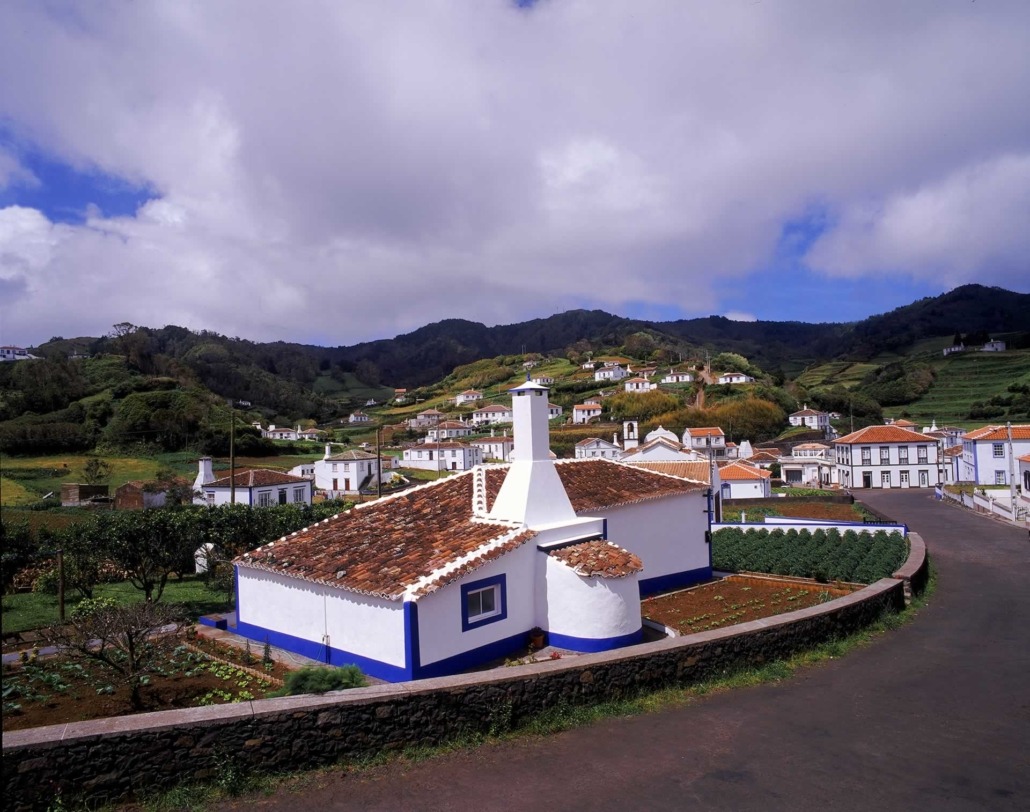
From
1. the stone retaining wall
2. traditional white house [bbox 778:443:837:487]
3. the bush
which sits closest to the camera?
the stone retaining wall

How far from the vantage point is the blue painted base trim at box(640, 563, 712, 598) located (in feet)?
51.2

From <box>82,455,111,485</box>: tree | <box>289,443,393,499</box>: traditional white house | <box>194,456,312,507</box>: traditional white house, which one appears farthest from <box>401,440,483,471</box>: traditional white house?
<box>82,455,111,485</box>: tree

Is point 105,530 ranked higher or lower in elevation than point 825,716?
higher

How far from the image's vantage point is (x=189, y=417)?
60.8 meters

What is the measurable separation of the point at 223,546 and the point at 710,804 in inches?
574

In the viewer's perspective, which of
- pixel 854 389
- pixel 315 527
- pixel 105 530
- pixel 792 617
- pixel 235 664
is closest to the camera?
pixel 792 617

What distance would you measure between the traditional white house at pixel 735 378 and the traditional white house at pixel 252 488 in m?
71.4

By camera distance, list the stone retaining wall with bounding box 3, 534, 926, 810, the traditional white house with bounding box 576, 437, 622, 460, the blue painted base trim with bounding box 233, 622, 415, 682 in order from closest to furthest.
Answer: the stone retaining wall with bounding box 3, 534, 926, 810 < the blue painted base trim with bounding box 233, 622, 415, 682 < the traditional white house with bounding box 576, 437, 622, 460

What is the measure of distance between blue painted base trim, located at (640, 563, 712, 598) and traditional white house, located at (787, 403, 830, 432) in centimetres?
7178

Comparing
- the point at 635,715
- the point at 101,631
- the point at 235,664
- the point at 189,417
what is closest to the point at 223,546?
the point at 235,664

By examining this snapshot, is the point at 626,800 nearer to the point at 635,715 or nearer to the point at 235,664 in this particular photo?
the point at 635,715

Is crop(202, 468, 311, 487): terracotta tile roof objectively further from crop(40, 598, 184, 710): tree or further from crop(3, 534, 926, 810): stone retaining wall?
crop(3, 534, 926, 810): stone retaining wall

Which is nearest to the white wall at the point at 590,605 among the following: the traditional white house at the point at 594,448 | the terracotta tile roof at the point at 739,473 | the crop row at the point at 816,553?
the crop row at the point at 816,553

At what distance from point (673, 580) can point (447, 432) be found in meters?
67.0
